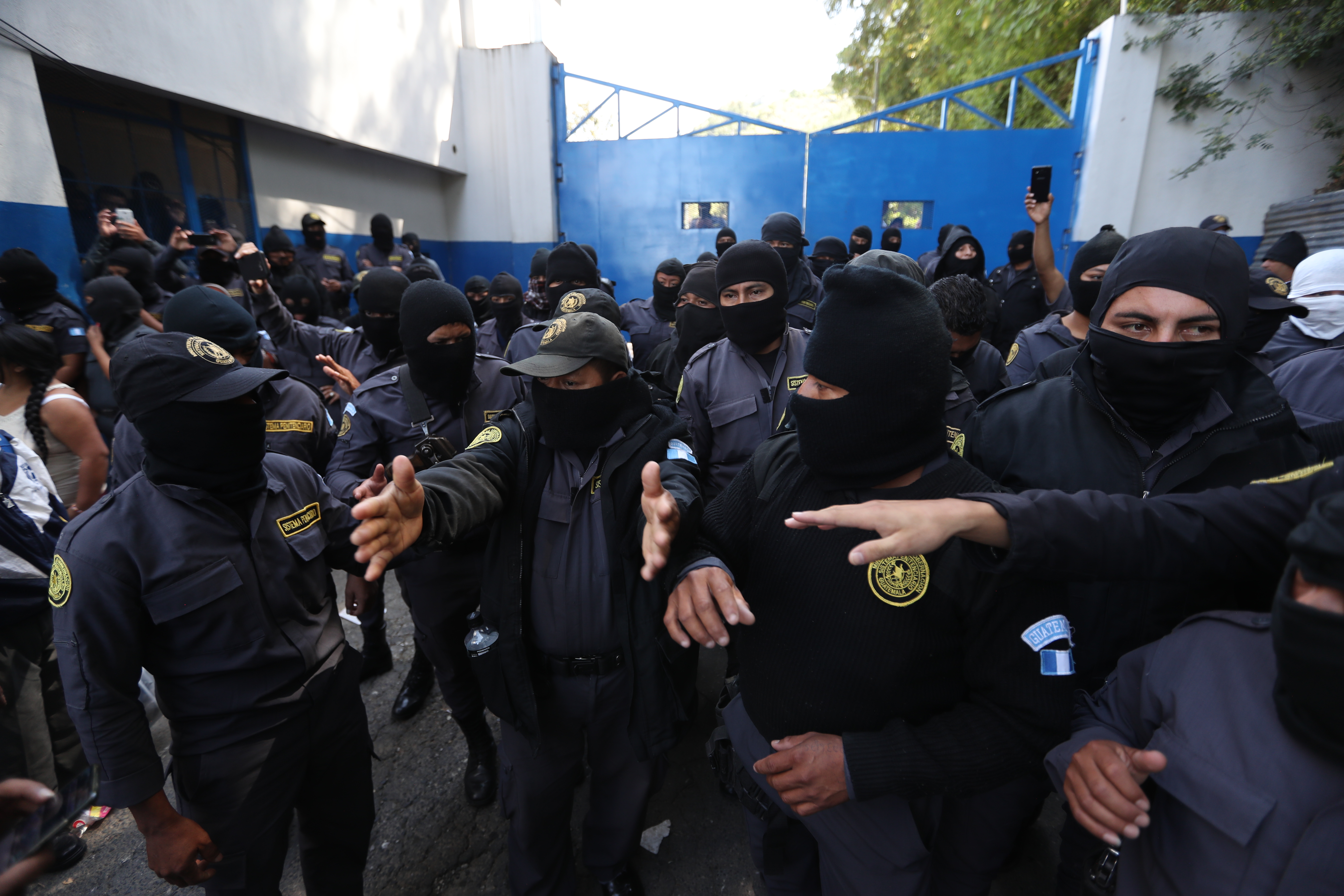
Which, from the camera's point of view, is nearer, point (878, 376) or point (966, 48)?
point (878, 376)

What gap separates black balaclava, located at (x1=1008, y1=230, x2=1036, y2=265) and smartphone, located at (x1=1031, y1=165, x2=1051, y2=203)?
5.37 feet

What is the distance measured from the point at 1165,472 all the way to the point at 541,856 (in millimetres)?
2236

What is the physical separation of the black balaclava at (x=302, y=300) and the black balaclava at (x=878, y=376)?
5.49m

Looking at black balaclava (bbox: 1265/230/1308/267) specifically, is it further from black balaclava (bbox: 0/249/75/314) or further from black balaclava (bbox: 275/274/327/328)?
black balaclava (bbox: 0/249/75/314)

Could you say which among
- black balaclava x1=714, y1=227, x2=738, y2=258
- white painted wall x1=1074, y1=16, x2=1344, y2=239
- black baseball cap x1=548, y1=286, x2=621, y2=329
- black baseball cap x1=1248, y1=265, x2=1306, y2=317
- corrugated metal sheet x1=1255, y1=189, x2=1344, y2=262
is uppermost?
white painted wall x1=1074, y1=16, x2=1344, y2=239

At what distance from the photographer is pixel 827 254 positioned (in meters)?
6.66

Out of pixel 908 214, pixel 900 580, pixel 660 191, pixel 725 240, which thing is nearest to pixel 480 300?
pixel 725 240

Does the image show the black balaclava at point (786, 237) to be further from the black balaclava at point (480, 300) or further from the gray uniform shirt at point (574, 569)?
the gray uniform shirt at point (574, 569)

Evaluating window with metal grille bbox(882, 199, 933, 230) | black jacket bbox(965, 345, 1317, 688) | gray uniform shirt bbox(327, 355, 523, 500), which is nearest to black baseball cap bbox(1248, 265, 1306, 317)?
black jacket bbox(965, 345, 1317, 688)

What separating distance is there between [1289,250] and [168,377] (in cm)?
767

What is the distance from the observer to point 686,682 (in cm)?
224

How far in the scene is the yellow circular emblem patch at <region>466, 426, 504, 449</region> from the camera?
201cm

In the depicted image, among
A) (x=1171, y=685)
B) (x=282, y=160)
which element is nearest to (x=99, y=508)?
(x=1171, y=685)

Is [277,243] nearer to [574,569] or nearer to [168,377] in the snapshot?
[168,377]
